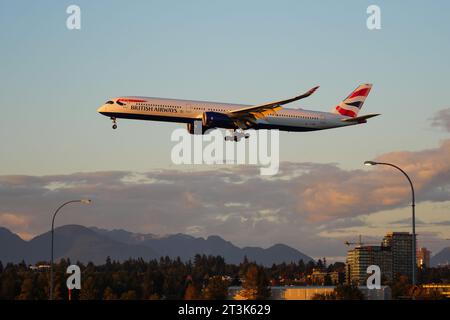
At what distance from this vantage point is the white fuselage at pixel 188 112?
104 meters

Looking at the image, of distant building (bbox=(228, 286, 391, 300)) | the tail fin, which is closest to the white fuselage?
the tail fin

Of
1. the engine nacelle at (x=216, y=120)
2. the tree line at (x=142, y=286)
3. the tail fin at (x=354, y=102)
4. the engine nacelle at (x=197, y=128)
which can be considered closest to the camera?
the tree line at (x=142, y=286)

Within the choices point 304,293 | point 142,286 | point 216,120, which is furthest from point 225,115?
point 142,286

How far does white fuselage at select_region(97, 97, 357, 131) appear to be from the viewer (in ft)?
341

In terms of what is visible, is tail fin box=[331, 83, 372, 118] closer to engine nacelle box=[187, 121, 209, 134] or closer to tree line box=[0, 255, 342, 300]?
tree line box=[0, 255, 342, 300]

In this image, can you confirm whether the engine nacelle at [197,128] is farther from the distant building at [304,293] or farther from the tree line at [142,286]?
the distant building at [304,293]

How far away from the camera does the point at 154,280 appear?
5989 inches

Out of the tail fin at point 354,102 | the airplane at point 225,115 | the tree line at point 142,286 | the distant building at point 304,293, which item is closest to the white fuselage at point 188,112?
the airplane at point 225,115

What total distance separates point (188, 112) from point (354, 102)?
3367 centimetres

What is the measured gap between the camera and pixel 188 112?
108 meters

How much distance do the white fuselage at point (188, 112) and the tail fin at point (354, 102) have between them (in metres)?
7.93

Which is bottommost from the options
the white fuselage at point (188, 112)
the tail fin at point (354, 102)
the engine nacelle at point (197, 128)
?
the engine nacelle at point (197, 128)

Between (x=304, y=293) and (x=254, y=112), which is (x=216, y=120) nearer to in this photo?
(x=254, y=112)
